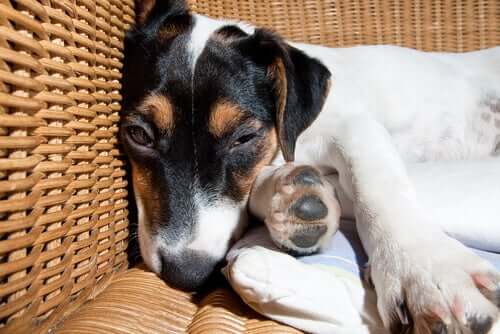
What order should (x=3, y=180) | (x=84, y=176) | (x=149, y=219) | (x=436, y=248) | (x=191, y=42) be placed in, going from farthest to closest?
(x=191, y=42) < (x=149, y=219) < (x=84, y=176) < (x=436, y=248) < (x=3, y=180)

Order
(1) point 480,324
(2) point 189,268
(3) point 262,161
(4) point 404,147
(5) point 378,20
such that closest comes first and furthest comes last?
(1) point 480,324, (2) point 189,268, (3) point 262,161, (4) point 404,147, (5) point 378,20

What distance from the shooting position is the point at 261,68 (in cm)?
173

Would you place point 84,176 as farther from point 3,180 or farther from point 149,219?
point 3,180

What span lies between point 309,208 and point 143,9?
116cm

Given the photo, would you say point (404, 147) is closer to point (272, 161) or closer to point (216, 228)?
point (272, 161)

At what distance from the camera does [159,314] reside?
1154 millimetres

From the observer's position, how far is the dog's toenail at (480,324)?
873mm

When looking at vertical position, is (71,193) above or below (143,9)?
below

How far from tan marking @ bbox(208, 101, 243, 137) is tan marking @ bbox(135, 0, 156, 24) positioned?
1.94 ft

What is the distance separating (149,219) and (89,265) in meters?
0.23

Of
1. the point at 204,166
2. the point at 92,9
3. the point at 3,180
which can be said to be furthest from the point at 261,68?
the point at 3,180

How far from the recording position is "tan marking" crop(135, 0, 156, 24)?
1831 millimetres

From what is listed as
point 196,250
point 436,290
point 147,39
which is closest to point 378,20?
point 147,39

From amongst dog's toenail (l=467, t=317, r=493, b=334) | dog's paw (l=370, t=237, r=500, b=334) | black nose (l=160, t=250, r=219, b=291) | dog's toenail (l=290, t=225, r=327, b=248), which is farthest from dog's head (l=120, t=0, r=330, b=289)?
dog's toenail (l=467, t=317, r=493, b=334)
